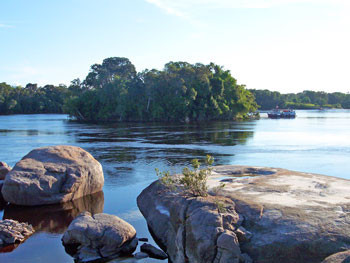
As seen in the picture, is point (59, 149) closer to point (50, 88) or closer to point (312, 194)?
point (312, 194)

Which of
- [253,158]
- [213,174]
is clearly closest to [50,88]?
[253,158]

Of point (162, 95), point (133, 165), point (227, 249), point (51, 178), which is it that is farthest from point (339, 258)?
point (162, 95)

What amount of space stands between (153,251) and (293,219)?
3.71 m

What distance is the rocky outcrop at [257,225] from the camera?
7.54 meters

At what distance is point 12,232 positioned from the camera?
33.9 feet

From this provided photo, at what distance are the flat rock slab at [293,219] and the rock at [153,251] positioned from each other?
2.34 metres

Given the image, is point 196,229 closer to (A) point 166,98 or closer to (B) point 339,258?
(B) point 339,258

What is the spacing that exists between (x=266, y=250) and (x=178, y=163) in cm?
1509

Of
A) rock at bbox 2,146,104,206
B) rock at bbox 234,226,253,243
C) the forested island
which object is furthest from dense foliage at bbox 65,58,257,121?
rock at bbox 234,226,253,243

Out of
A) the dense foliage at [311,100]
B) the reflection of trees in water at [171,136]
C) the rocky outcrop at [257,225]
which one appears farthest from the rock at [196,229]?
the dense foliage at [311,100]

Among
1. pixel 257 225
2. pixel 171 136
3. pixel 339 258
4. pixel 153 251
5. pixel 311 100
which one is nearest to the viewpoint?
pixel 339 258

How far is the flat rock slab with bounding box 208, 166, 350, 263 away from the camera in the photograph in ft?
24.7

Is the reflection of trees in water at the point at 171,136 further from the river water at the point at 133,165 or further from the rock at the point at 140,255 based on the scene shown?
the rock at the point at 140,255

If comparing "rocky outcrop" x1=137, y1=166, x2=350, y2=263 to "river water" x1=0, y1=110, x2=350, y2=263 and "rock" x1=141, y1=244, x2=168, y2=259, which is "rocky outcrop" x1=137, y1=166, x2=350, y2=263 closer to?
"rock" x1=141, y1=244, x2=168, y2=259
